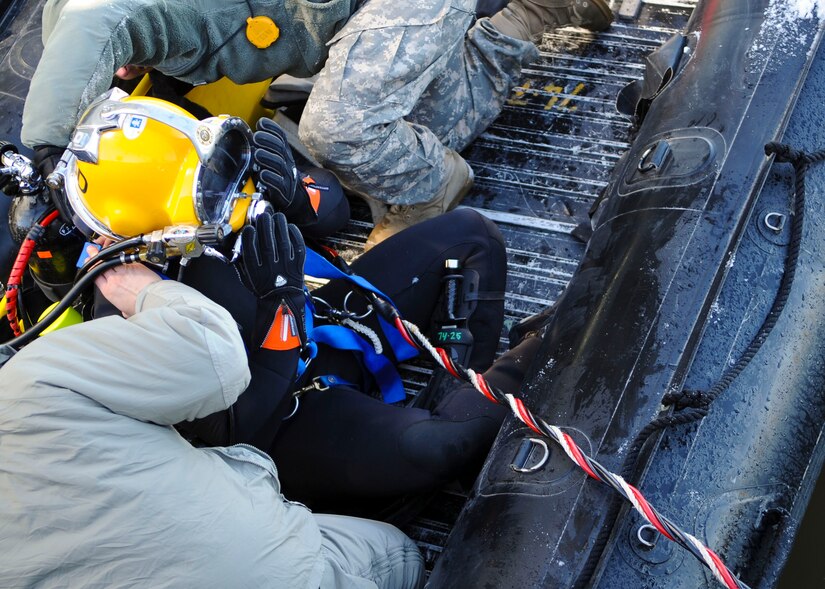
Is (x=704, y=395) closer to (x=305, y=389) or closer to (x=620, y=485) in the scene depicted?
(x=620, y=485)

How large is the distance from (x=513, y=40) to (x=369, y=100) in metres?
0.60

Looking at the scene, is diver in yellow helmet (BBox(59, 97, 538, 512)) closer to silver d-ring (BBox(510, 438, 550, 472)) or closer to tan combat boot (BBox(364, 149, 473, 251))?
silver d-ring (BBox(510, 438, 550, 472))

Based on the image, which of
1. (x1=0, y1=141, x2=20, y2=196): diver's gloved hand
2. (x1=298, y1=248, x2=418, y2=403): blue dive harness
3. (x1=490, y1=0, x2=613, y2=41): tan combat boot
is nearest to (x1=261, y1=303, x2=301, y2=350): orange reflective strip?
(x1=298, y1=248, x2=418, y2=403): blue dive harness

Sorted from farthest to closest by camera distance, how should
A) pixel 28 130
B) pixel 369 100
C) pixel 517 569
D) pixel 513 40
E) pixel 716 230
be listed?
pixel 513 40, pixel 369 100, pixel 28 130, pixel 716 230, pixel 517 569

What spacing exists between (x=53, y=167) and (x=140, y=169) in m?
0.29

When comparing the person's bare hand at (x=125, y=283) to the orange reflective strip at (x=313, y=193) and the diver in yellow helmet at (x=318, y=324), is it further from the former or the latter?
the orange reflective strip at (x=313, y=193)

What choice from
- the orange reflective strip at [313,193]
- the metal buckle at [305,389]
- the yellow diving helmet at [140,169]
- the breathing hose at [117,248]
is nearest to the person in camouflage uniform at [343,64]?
the orange reflective strip at [313,193]

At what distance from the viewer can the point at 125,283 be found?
5.03ft

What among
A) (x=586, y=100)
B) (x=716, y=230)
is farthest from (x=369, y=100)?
(x=716, y=230)

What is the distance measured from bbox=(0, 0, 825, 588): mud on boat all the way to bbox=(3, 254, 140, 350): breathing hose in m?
0.76

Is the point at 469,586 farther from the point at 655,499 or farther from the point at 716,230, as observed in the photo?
the point at 716,230

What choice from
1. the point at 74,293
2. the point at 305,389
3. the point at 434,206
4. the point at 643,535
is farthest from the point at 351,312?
the point at 643,535

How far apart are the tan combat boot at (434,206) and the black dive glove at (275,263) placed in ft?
2.54

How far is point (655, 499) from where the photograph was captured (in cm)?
142
